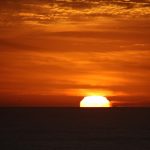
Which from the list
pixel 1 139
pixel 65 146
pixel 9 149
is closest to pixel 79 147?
pixel 65 146

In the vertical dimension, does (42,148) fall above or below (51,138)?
below

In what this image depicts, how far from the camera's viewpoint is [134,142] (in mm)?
58281

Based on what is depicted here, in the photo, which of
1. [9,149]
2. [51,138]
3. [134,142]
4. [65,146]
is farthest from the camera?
[51,138]

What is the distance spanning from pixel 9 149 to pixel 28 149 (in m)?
1.35

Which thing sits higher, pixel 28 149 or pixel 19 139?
pixel 19 139

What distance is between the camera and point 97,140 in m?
60.1

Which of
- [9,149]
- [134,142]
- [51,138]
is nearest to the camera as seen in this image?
[9,149]

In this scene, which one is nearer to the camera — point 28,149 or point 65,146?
point 28,149

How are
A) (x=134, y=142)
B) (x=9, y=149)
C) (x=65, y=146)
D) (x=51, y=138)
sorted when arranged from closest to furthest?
(x=9, y=149) < (x=65, y=146) < (x=134, y=142) < (x=51, y=138)

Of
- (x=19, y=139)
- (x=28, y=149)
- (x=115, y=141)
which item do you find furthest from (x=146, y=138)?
(x=28, y=149)

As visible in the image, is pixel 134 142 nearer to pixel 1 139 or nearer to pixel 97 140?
pixel 97 140

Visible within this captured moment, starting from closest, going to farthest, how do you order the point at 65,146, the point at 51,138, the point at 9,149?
the point at 9,149 → the point at 65,146 → the point at 51,138

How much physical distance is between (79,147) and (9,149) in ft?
18.3

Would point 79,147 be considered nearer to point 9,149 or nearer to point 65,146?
point 65,146
